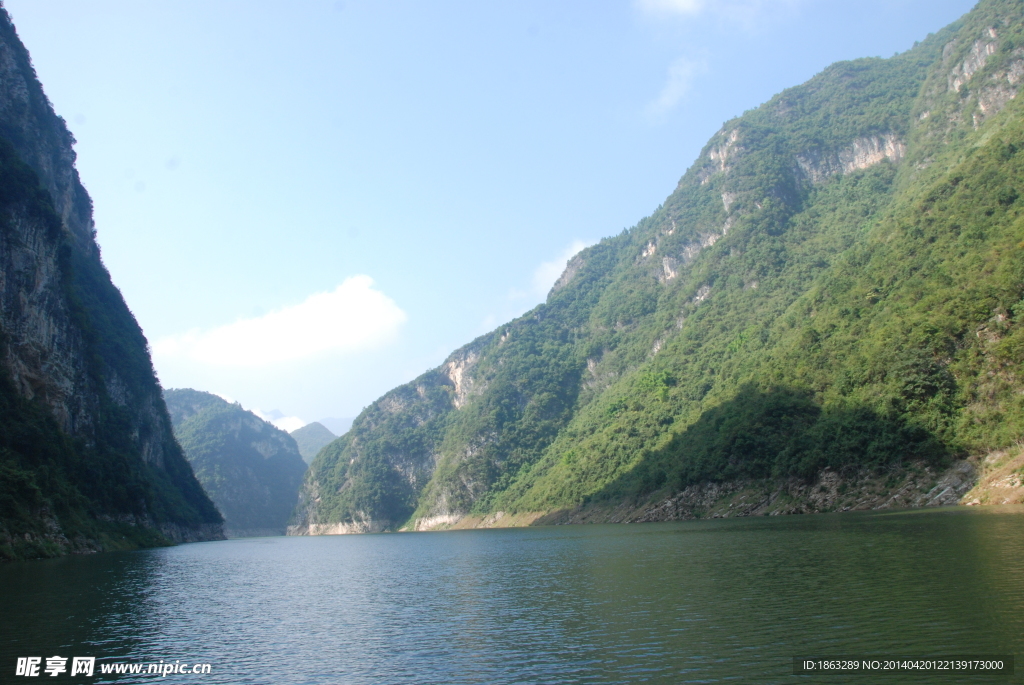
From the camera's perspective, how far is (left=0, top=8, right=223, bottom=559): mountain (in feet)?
208

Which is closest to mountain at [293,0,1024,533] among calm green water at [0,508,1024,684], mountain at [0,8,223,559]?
calm green water at [0,508,1024,684]

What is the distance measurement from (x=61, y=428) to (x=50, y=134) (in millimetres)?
57324

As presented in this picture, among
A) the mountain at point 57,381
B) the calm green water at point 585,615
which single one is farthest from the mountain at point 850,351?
the mountain at point 57,381

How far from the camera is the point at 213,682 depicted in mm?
19125

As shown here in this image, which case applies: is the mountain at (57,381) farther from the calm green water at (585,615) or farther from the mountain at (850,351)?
the mountain at (850,351)

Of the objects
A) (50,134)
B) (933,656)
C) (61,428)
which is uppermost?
(50,134)

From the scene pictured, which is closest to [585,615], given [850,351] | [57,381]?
[57,381]

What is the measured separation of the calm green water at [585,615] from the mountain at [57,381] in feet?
74.1

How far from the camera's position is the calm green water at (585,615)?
18.3 m

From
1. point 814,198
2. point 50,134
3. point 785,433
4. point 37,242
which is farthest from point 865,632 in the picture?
point 814,198

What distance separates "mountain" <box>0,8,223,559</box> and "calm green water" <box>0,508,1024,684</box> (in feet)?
74.1

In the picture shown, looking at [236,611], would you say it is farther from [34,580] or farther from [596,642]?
[596,642]

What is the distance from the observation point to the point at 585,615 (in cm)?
2588

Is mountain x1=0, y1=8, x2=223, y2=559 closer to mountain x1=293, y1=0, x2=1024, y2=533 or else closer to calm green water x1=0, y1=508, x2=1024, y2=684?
calm green water x1=0, y1=508, x2=1024, y2=684
